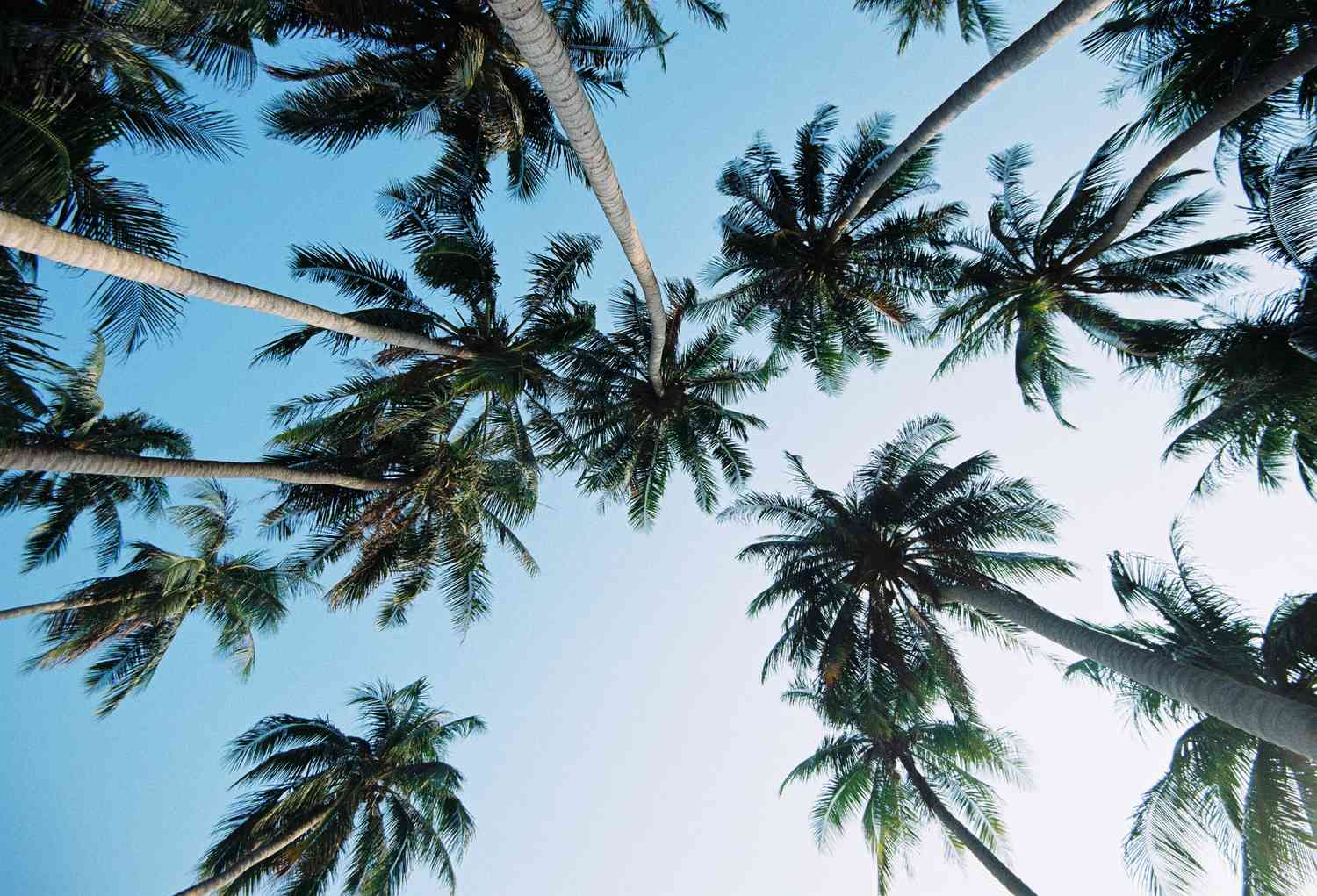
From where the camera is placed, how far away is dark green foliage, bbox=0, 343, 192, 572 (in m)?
13.2

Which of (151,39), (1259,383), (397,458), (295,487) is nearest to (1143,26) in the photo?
(1259,383)

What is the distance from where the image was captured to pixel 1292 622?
886cm

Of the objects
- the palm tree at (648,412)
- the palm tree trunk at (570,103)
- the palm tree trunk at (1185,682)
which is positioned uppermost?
the palm tree at (648,412)

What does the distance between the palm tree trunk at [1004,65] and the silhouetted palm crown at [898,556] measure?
6.53 meters

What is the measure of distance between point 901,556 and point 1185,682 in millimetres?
5571

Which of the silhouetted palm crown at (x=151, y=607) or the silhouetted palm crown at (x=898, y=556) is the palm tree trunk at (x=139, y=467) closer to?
the silhouetted palm crown at (x=151, y=607)

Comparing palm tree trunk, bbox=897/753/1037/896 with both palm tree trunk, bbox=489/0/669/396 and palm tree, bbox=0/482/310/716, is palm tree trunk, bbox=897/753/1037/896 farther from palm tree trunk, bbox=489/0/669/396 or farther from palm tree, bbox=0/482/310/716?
palm tree, bbox=0/482/310/716

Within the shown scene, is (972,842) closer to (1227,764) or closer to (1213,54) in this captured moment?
(1227,764)

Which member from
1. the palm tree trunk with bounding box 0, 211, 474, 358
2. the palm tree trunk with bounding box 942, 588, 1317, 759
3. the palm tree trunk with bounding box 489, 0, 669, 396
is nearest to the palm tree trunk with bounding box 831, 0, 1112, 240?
the palm tree trunk with bounding box 489, 0, 669, 396

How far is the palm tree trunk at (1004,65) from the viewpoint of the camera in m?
7.19

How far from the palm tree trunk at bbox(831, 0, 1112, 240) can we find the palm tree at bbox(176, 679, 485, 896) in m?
16.7

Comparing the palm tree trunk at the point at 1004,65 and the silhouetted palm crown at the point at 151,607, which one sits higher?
the palm tree trunk at the point at 1004,65

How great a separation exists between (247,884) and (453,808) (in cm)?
462

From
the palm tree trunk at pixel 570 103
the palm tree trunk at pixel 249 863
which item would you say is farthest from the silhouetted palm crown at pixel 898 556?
the palm tree trunk at pixel 249 863
